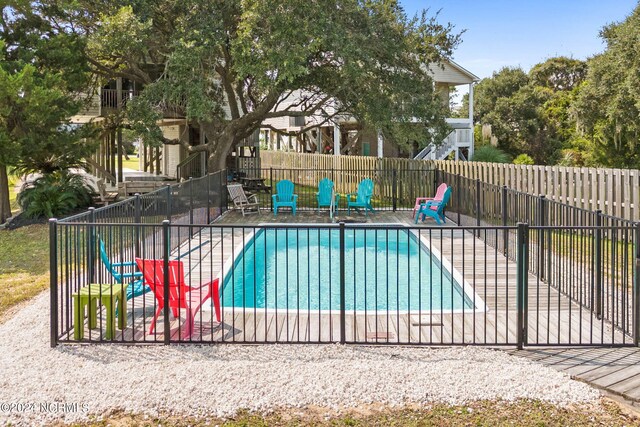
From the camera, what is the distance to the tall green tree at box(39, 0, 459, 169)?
15.1 meters

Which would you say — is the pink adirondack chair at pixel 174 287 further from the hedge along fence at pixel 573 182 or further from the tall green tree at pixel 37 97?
the tall green tree at pixel 37 97

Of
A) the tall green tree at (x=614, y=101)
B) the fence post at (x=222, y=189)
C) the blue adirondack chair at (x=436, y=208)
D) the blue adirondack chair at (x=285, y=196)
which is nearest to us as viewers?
the blue adirondack chair at (x=436, y=208)

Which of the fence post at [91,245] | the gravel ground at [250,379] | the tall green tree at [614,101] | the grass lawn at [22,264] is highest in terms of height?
the tall green tree at [614,101]

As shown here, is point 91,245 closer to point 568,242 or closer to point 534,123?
point 568,242

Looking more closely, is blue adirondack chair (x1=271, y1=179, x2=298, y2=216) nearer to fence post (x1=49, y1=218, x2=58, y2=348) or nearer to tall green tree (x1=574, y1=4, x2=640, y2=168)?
tall green tree (x1=574, y1=4, x2=640, y2=168)

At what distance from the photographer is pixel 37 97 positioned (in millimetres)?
13953

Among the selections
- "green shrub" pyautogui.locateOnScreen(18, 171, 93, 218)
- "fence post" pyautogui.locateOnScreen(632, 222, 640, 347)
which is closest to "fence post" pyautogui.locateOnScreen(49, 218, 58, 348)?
"fence post" pyautogui.locateOnScreen(632, 222, 640, 347)

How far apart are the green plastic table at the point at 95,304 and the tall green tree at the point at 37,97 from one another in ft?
31.7

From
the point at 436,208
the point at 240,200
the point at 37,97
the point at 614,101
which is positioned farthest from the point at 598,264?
the point at 614,101

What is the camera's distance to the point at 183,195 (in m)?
11.7

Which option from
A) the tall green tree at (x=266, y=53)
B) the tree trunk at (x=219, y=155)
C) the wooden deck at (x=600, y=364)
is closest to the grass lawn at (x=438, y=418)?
the wooden deck at (x=600, y=364)

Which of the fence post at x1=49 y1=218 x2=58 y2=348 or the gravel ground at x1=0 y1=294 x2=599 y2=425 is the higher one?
the fence post at x1=49 y1=218 x2=58 y2=348

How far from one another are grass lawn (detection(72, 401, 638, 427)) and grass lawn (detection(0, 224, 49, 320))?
14.1 feet

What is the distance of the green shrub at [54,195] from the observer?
16344mm
